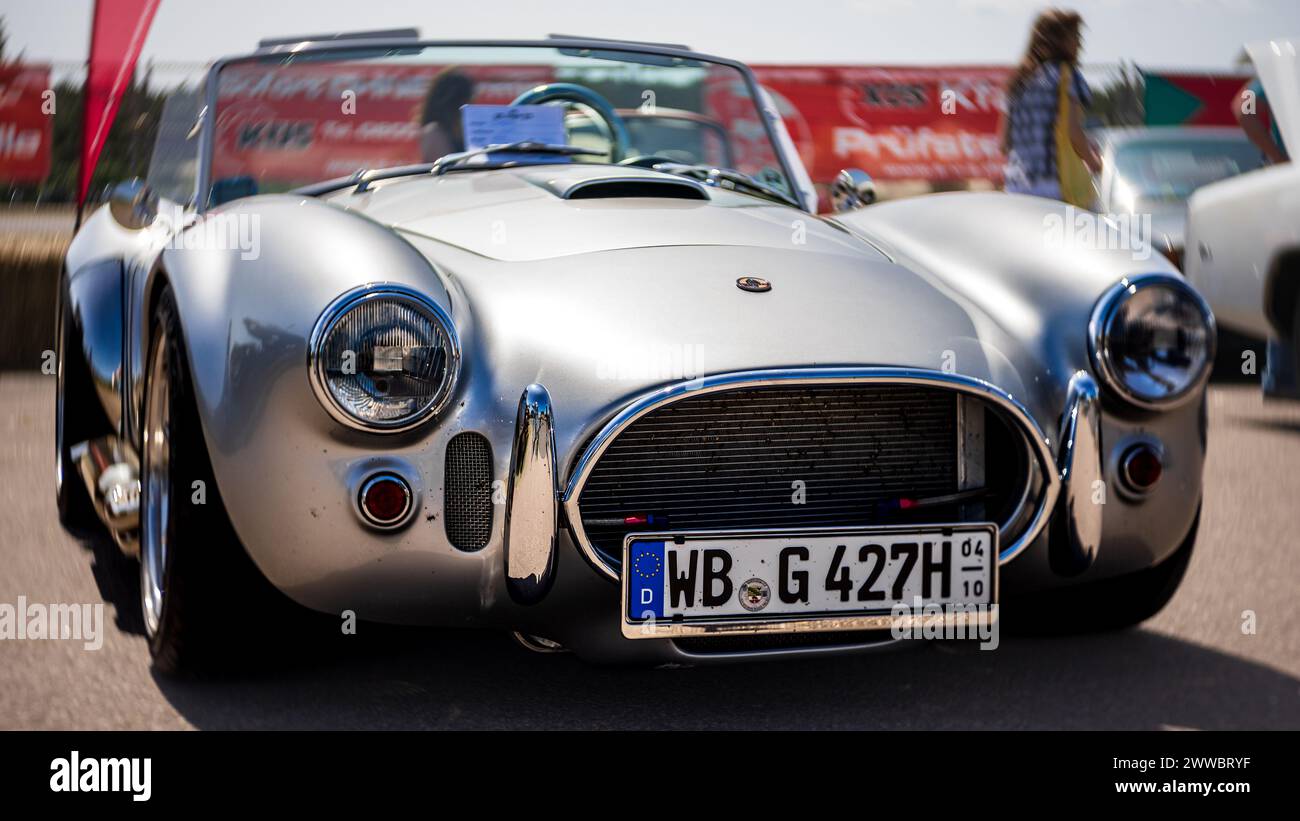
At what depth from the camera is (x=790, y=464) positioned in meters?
2.56

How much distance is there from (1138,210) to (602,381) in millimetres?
7267

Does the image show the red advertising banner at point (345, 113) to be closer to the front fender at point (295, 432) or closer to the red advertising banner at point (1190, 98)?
the front fender at point (295, 432)

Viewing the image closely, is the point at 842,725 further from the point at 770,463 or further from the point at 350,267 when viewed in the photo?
the point at 350,267

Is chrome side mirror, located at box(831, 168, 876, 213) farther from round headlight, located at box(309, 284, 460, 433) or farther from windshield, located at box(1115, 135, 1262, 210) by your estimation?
windshield, located at box(1115, 135, 1262, 210)

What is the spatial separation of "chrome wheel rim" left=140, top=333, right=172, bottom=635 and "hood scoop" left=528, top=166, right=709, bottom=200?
0.94m

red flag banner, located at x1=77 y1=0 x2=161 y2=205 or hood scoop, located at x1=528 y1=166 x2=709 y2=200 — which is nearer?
hood scoop, located at x1=528 y1=166 x2=709 y2=200

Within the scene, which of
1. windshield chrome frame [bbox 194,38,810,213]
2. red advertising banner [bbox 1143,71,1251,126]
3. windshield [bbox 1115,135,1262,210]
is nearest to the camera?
windshield chrome frame [bbox 194,38,810,213]

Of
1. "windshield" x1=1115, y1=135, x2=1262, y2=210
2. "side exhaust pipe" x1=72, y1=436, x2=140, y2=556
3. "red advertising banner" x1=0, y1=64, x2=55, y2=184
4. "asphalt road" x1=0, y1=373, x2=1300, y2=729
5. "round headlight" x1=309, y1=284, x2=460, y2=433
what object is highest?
"red advertising banner" x1=0, y1=64, x2=55, y2=184

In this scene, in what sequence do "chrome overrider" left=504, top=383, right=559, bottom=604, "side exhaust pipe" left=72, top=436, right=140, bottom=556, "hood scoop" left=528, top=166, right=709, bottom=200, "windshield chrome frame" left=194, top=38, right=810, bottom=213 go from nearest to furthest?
"chrome overrider" left=504, top=383, right=559, bottom=604 < "side exhaust pipe" left=72, top=436, right=140, bottom=556 < "hood scoop" left=528, top=166, right=709, bottom=200 < "windshield chrome frame" left=194, top=38, right=810, bottom=213

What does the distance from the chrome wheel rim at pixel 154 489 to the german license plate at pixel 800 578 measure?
3.33ft

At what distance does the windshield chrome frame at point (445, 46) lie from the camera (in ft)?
11.8

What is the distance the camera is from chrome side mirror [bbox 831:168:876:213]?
4.05 meters

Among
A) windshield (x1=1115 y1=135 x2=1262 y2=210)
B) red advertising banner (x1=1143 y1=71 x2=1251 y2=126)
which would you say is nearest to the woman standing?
windshield (x1=1115 y1=135 x2=1262 y2=210)

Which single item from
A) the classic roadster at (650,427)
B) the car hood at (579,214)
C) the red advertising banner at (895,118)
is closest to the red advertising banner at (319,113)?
the car hood at (579,214)
